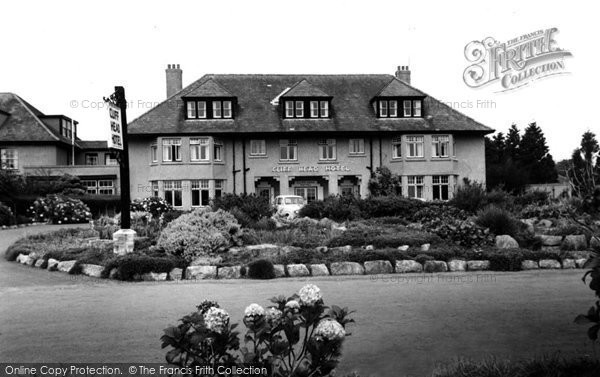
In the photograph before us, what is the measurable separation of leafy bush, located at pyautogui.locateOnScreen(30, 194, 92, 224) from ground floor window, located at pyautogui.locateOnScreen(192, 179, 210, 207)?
767 cm

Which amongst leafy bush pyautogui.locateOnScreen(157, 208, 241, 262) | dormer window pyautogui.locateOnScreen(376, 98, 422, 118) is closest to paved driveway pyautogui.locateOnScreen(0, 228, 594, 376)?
leafy bush pyautogui.locateOnScreen(157, 208, 241, 262)

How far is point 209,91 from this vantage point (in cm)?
3847

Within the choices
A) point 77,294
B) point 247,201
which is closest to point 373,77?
point 247,201

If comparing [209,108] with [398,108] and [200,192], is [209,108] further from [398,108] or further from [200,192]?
[398,108]

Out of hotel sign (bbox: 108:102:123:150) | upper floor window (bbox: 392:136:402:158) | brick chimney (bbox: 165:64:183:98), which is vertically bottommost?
hotel sign (bbox: 108:102:123:150)

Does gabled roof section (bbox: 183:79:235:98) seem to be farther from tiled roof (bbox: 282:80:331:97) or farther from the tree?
the tree

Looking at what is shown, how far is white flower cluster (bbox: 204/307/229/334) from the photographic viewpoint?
3.46m

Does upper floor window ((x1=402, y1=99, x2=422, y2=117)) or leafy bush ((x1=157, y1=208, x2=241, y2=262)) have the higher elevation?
upper floor window ((x1=402, y1=99, x2=422, y2=117))

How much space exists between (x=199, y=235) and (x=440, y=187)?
93.4 feet

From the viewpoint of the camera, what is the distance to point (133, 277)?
12.1 meters

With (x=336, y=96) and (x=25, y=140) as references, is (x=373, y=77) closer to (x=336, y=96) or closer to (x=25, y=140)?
(x=336, y=96)

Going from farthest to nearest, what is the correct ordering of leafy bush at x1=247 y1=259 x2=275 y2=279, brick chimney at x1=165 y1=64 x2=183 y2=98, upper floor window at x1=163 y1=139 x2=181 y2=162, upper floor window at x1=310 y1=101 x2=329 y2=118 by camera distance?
brick chimney at x1=165 y1=64 x2=183 y2=98, upper floor window at x1=310 y1=101 x2=329 y2=118, upper floor window at x1=163 y1=139 x2=181 y2=162, leafy bush at x1=247 y1=259 x2=275 y2=279

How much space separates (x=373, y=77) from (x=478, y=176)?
12.1 meters

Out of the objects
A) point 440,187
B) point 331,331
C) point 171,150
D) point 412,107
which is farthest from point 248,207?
point 412,107
